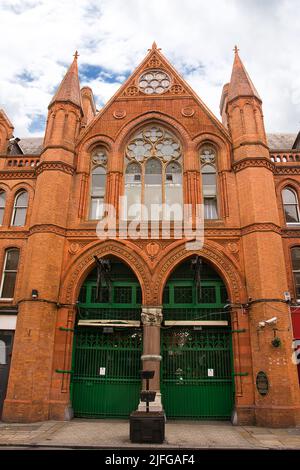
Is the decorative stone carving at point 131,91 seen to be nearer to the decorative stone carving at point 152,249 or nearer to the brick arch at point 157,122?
the brick arch at point 157,122

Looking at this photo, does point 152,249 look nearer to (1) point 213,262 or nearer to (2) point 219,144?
(1) point 213,262

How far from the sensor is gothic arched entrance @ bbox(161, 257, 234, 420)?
1436cm

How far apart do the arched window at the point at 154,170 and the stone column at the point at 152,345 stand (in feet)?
14.6

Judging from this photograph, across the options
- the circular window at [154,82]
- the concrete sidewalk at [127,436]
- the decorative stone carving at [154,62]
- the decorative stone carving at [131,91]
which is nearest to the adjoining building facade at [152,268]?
the decorative stone carving at [131,91]

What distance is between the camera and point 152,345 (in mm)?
14234

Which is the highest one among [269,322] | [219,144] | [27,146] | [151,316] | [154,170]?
[27,146]

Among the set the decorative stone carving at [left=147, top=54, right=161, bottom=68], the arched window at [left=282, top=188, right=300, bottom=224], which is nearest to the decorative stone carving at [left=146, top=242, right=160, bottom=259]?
the arched window at [left=282, top=188, right=300, bottom=224]

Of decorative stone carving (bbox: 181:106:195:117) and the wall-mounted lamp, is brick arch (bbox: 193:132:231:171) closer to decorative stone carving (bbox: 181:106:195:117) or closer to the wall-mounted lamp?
decorative stone carving (bbox: 181:106:195:117)

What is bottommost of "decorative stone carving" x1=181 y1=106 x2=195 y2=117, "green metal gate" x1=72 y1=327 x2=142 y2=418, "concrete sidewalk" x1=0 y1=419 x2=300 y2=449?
"concrete sidewalk" x1=0 y1=419 x2=300 y2=449

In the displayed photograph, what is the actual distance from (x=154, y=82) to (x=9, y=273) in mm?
12712

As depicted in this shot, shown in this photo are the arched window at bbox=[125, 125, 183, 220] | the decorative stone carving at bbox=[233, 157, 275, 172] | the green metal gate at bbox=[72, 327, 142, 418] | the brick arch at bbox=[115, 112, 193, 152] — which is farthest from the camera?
the brick arch at bbox=[115, 112, 193, 152]

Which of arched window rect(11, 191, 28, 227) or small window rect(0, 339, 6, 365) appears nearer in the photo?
small window rect(0, 339, 6, 365)

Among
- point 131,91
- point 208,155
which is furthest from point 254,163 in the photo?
point 131,91

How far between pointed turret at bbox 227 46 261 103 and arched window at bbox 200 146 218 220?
10.3 feet
